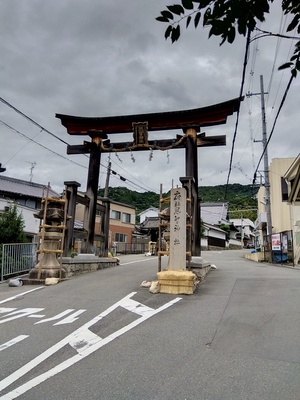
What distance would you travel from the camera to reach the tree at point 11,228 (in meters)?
12.6

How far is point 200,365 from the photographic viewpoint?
3445 mm

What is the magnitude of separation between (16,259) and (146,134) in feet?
21.2

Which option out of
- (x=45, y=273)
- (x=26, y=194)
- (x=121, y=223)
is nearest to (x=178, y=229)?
(x=45, y=273)

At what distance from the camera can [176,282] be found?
24.2ft

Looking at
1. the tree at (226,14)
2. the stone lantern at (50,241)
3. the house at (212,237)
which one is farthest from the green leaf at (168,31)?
the house at (212,237)

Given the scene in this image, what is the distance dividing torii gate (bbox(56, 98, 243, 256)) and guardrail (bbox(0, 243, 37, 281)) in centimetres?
234

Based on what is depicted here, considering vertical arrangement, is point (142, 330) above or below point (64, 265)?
below

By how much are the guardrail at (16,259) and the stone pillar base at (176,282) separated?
5.85 metres

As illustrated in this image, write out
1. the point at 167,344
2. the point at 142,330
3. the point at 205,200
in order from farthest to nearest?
the point at 205,200 < the point at 142,330 < the point at 167,344

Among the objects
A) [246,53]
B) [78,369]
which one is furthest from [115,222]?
[78,369]

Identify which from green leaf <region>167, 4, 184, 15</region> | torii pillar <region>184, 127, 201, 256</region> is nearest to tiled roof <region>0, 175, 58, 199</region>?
torii pillar <region>184, 127, 201, 256</region>

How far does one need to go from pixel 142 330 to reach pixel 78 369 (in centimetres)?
151

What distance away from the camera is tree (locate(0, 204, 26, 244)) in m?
12.6

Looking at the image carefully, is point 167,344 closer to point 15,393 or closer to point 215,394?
point 215,394
